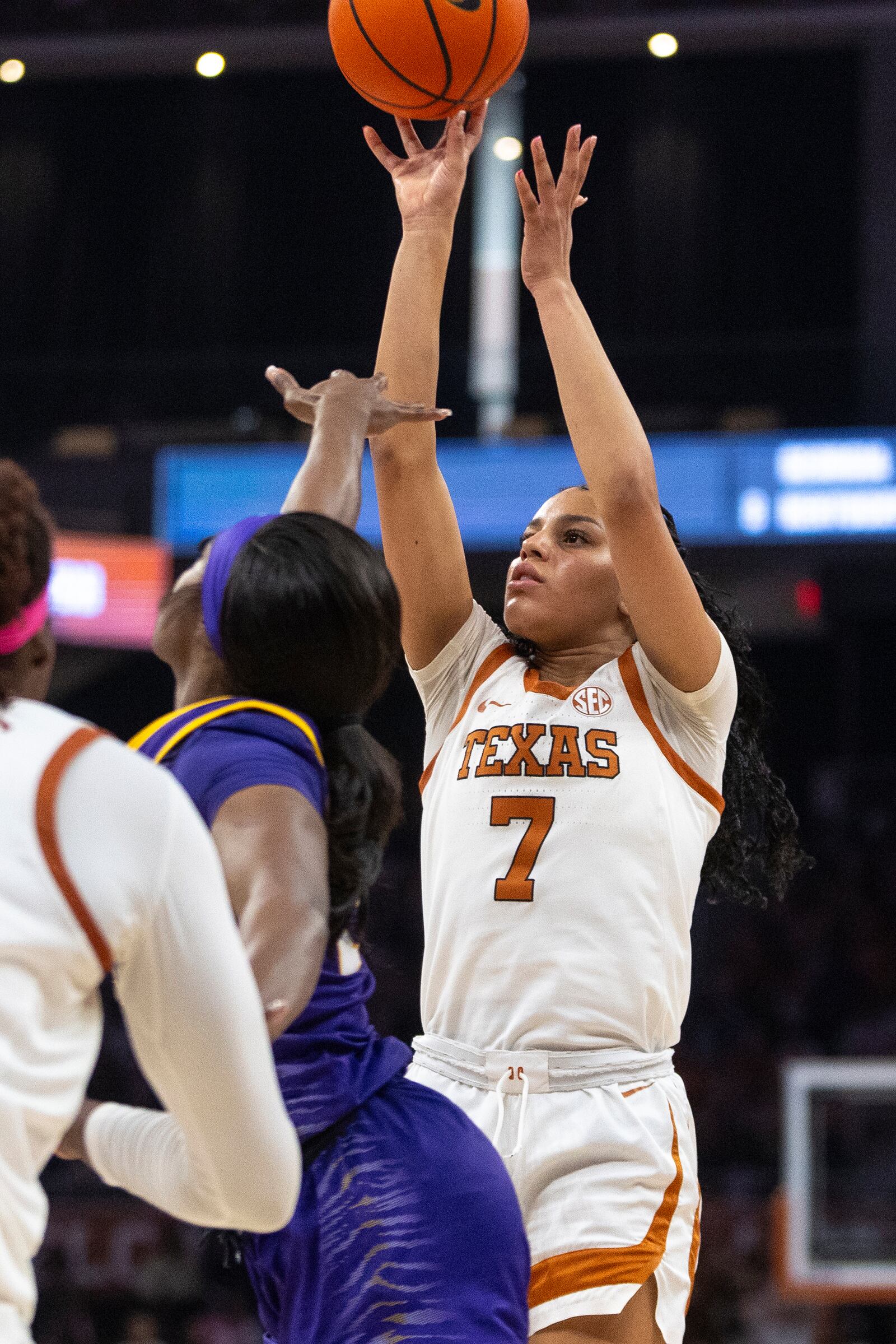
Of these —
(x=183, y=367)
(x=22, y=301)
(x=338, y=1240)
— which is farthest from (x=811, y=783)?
(x=338, y=1240)

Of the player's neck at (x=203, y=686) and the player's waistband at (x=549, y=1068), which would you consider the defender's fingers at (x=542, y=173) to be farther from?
the player's waistband at (x=549, y=1068)

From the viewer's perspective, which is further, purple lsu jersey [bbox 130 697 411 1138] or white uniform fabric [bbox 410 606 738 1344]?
white uniform fabric [bbox 410 606 738 1344]

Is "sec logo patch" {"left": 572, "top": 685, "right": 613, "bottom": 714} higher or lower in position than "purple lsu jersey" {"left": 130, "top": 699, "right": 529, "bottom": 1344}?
higher

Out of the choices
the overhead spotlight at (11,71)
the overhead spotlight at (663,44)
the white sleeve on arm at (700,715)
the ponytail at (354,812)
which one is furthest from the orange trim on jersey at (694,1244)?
the overhead spotlight at (11,71)

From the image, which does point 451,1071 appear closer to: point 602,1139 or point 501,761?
point 602,1139

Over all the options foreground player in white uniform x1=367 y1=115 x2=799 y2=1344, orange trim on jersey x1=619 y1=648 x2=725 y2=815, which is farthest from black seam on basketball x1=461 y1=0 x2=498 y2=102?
orange trim on jersey x1=619 y1=648 x2=725 y2=815

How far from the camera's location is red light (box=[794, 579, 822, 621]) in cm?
1216

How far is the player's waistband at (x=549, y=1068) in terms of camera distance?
9.59 feet

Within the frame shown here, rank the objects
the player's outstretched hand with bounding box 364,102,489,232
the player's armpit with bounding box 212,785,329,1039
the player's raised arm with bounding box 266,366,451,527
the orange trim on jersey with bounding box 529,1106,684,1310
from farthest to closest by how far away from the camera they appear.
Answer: the player's outstretched hand with bounding box 364,102,489,232 < the orange trim on jersey with bounding box 529,1106,684,1310 < the player's raised arm with bounding box 266,366,451,527 < the player's armpit with bounding box 212,785,329,1039

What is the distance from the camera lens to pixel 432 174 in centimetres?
342

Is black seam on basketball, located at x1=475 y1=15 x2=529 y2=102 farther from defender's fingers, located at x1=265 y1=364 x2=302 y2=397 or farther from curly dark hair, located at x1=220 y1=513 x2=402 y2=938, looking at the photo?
curly dark hair, located at x1=220 y1=513 x2=402 y2=938

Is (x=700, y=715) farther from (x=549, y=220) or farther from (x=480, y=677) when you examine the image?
(x=549, y=220)

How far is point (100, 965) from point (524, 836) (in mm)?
1533

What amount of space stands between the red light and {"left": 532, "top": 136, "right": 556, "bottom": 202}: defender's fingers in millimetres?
8929
